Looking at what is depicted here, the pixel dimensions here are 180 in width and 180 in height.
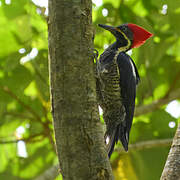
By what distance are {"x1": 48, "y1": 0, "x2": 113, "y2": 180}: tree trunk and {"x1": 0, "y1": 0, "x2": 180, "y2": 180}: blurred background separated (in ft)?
4.61

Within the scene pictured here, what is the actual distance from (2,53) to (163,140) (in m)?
1.69

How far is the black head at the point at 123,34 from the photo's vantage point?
3439mm

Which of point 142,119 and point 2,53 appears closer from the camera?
point 2,53

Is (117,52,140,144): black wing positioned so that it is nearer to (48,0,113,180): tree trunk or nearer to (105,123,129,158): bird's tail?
(105,123,129,158): bird's tail

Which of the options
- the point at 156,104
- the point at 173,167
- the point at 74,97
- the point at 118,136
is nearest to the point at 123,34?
the point at 156,104

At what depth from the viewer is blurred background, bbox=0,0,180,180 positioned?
3.29 m

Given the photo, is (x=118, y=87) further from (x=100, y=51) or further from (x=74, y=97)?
→ (x=74, y=97)

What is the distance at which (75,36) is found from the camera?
1718mm

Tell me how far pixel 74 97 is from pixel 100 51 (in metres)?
1.90

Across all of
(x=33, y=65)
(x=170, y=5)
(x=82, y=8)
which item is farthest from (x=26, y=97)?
(x=82, y=8)

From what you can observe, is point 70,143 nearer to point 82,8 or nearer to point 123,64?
point 82,8

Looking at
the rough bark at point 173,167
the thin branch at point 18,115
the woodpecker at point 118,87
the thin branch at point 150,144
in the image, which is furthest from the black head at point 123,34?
the rough bark at point 173,167

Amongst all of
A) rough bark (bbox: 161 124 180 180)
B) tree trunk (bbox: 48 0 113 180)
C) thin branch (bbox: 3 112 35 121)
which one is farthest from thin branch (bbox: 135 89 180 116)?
tree trunk (bbox: 48 0 113 180)

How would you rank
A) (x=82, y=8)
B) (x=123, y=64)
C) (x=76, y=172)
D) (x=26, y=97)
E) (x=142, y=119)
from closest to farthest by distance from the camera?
(x=76, y=172) < (x=82, y=8) < (x=123, y=64) < (x=26, y=97) < (x=142, y=119)
